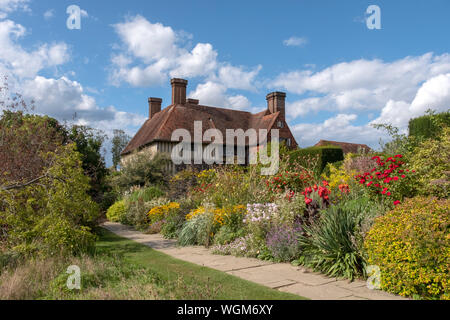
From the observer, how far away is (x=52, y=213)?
661 cm

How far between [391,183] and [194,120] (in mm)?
21066

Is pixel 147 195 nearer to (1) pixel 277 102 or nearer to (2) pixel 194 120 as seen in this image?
(2) pixel 194 120

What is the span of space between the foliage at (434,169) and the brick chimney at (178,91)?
72.3 feet

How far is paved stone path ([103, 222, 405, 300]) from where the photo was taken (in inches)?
163

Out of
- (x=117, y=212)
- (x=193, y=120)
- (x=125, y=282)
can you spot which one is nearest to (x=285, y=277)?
(x=125, y=282)

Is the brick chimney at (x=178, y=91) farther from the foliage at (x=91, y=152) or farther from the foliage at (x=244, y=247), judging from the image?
the foliage at (x=244, y=247)

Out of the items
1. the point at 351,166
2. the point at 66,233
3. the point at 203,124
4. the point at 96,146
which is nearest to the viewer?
the point at 66,233

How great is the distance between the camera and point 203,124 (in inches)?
1040

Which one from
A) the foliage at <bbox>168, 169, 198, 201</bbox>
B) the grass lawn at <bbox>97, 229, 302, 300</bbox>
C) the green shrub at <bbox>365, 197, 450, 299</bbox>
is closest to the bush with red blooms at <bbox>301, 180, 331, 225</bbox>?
the green shrub at <bbox>365, 197, 450, 299</bbox>

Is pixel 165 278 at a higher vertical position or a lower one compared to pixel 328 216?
lower
